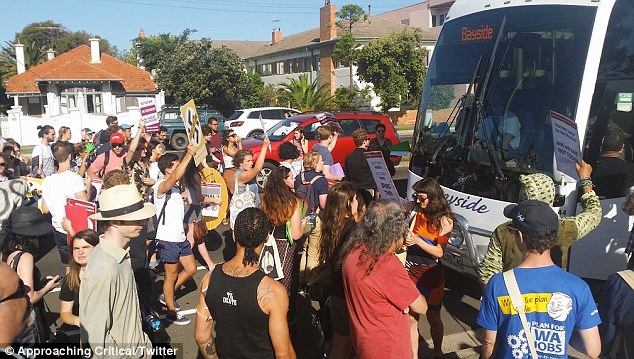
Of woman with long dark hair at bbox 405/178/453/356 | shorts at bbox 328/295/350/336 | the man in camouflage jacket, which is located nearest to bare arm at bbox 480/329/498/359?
the man in camouflage jacket

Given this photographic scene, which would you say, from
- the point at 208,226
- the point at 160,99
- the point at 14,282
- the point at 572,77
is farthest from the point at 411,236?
the point at 160,99

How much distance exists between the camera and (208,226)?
7023mm

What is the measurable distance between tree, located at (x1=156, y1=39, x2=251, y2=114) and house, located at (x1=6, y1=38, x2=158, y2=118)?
2.67 m

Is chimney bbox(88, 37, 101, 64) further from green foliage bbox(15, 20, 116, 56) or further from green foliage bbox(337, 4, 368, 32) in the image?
green foliage bbox(15, 20, 116, 56)

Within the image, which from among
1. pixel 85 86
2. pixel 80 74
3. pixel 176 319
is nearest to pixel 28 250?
pixel 176 319

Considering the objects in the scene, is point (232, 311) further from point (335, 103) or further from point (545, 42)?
point (335, 103)

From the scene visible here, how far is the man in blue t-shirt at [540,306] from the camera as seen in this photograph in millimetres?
2840

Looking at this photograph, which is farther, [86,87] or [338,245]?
[86,87]

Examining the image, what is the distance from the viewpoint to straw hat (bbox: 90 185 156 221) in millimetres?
3301

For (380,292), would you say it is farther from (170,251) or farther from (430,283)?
(170,251)

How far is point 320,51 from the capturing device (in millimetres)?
44156

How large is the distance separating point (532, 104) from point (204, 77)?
33.3 metres

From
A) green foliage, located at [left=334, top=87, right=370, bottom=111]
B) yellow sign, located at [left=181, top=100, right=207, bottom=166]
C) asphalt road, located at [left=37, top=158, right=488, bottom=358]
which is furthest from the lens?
green foliage, located at [left=334, top=87, right=370, bottom=111]

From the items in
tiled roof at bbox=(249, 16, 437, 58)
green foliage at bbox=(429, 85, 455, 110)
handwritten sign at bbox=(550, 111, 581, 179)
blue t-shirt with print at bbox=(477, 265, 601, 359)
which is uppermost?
tiled roof at bbox=(249, 16, 437, 58)
